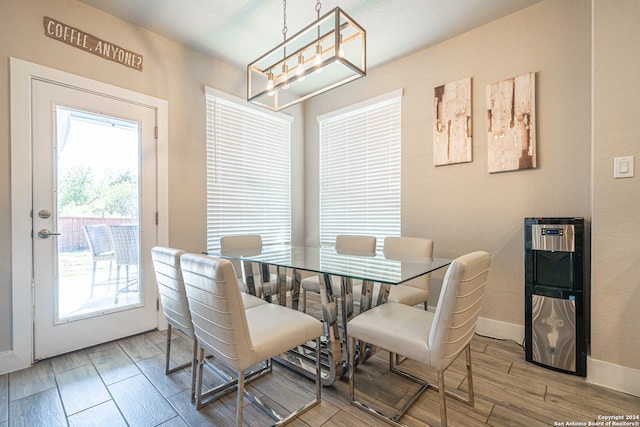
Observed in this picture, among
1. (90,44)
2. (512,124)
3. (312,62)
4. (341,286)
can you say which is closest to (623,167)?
(512,124)

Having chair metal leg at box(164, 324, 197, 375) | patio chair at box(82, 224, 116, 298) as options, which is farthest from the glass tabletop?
patio chair at box(82, 224, 116, 298)

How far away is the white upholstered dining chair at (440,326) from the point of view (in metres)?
1.22

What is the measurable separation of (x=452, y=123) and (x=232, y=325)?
2.61 metres

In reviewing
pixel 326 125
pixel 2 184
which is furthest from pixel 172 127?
pixel 326 125

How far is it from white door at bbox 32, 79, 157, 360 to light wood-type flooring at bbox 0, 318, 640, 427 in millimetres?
331

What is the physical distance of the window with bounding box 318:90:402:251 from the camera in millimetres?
3215

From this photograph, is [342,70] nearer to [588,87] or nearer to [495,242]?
[588,87]

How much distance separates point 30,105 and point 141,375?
209cm

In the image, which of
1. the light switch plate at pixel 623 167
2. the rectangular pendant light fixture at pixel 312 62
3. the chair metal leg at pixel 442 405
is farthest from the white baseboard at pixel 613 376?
the rectangular pendant light fixture at pixel 312 62

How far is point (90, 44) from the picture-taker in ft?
7.54

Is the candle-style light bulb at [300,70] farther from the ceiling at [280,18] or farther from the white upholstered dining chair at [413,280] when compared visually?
the white upholstered dining chair at [413,280]

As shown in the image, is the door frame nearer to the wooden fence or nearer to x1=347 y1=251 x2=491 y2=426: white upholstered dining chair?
the wooden fence

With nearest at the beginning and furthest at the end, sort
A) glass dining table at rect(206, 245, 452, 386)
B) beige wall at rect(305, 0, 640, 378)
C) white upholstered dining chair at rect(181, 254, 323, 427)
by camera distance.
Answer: white upholstered dining chair at rect(181, 254, 323, 427) → glass dining table at rect(206, 245, 452, 386) → beige wall at rect(305, 0, 640, 378)

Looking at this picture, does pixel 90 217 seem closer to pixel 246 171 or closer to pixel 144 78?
pixel 144 78
